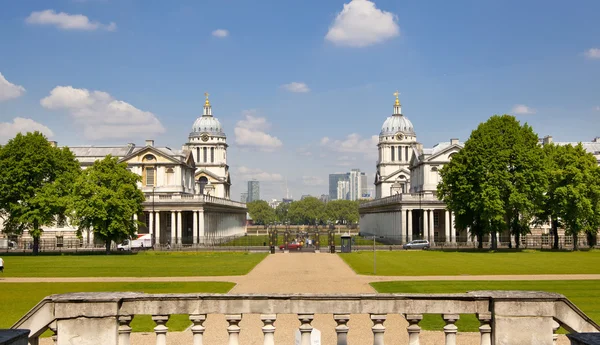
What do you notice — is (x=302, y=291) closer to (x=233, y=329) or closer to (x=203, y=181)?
(x=233, y=329)

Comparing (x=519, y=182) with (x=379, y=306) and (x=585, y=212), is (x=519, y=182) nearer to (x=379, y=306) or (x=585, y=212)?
(x=585, y=212)

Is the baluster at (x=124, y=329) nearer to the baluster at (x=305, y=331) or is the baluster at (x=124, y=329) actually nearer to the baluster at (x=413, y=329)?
the baluster at (x=305, y=331)

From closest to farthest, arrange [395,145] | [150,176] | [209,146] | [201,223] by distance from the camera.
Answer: [201,223] < [150,176] < [395,145] < [209,146]

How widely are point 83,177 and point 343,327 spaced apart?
219ft

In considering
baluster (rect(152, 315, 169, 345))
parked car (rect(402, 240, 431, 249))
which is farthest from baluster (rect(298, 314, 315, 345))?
parked car (rect(402, 240, 431, 249))

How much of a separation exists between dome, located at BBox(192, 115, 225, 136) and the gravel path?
376 ft

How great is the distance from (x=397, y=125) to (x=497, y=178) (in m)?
91.5

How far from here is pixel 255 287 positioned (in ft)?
117

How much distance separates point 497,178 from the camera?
70.0 m

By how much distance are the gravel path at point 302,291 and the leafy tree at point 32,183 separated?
29272 millimetres

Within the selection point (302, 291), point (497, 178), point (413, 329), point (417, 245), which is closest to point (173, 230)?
point (417, 245)

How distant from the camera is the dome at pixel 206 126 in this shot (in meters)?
168

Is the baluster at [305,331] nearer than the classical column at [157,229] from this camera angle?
Yes

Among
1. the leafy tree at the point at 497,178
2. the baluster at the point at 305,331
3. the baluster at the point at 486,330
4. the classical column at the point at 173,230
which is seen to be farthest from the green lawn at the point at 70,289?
the classical column at the point at 173,230
